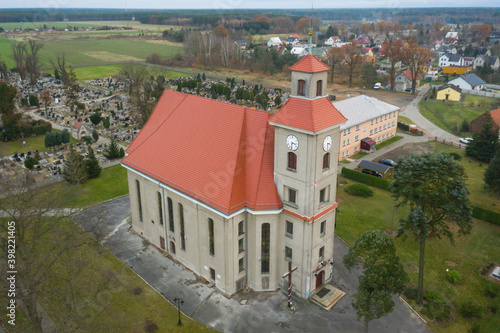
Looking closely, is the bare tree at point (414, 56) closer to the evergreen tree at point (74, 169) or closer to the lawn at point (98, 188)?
the lawn at point (98, 188)

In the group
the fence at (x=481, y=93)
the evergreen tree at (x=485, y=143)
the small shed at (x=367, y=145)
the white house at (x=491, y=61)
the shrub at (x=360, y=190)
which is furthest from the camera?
the white house at (x=491, y=61)

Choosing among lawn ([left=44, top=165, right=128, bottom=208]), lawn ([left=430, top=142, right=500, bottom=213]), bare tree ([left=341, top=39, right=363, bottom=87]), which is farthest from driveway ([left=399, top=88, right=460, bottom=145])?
lawn ([left=44, top=165, right=128, bottom=208])

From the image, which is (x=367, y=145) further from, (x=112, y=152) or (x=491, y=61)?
(x=491, y=61)

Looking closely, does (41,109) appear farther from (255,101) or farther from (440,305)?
(440,305)

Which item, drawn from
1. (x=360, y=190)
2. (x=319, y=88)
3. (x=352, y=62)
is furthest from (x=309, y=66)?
(x=352, y=62)

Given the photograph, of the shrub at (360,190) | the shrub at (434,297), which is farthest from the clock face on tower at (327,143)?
the shrub at (360,190)
